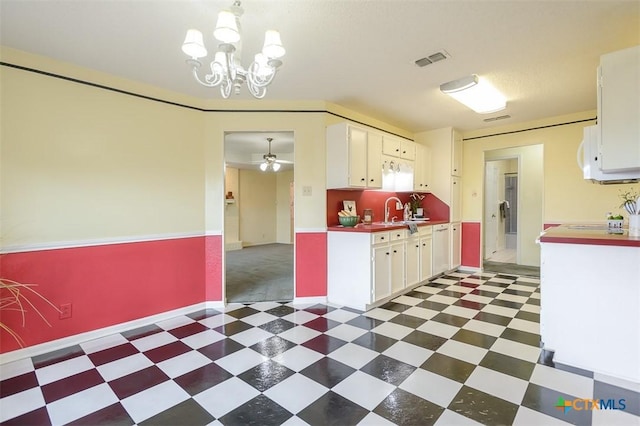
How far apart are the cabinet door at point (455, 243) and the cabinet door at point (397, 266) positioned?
1.66 metres

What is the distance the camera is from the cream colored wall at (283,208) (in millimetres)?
9789

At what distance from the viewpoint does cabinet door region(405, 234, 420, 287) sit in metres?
4.13

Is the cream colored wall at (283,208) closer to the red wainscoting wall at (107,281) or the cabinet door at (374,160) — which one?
the cabinet door at (374,160)

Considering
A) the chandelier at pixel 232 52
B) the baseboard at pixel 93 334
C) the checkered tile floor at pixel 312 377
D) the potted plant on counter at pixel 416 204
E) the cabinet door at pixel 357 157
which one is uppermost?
the chandelier at pixel 232 52

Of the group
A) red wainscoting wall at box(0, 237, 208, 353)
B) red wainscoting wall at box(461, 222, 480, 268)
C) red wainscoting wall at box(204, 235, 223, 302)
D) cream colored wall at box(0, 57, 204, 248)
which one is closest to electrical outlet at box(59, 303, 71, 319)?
red wainscoting wall at box(0, 237, 208, 353)

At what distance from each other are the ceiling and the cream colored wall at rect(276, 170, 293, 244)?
6390 mm

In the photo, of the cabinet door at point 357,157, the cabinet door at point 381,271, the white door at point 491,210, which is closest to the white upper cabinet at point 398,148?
the cabinet door at point 357,157

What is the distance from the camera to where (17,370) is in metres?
2.26

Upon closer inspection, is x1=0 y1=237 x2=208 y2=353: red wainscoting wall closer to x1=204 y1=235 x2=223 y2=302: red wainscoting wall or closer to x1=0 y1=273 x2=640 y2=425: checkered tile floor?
x1=204 y1=235 x2=223 y2=302: red wainscoting wall

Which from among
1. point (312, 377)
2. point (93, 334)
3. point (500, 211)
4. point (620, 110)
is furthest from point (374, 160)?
point (500, 211)

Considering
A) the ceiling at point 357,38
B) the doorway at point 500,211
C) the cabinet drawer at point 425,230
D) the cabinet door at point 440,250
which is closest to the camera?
the ceiling at point 357,38

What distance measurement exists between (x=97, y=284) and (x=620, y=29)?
4.71 m

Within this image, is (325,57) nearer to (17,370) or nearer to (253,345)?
(253,345)

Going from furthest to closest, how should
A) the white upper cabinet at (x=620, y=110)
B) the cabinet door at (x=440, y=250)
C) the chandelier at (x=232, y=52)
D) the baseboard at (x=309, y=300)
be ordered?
the cabinet door at (x=440, y=250) → the baseboard at (x=309, y=300) → the white upper cabinet at (x=620, y=110) → the chandelier at (x=232, y=52)
